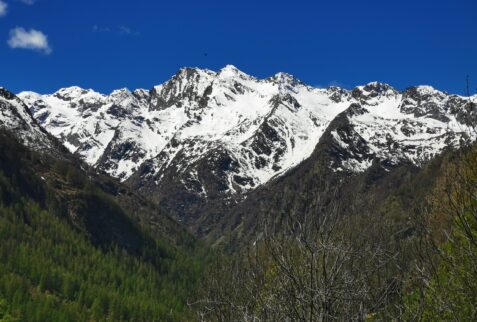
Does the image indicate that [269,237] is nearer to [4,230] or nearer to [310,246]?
[310,246]

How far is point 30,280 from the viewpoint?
540 ft

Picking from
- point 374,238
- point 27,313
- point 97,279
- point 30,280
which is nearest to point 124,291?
point 97,279

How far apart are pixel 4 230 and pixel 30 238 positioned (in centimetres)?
1170

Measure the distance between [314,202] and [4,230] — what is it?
195 metres

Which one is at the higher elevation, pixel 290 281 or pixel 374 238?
pixel 374 238

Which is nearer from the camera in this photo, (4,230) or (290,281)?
(290,281)

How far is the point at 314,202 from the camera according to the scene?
39.3 feet

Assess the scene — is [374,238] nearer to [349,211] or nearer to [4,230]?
[349,211]

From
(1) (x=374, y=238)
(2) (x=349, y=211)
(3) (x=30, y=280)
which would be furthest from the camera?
(3) (x=30, y=280)

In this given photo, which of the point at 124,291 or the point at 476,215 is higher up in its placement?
the point at 476,215

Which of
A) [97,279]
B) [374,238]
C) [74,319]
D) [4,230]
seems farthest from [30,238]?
[374,238]

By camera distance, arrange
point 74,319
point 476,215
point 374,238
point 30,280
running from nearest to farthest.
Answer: point 476,215
point 374,238
point 74,319
point 30,280

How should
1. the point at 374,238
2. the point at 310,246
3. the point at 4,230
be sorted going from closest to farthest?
the point at 310,246
the point at 374,238
the point at 4,230

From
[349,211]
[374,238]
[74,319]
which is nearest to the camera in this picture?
[349,211]
